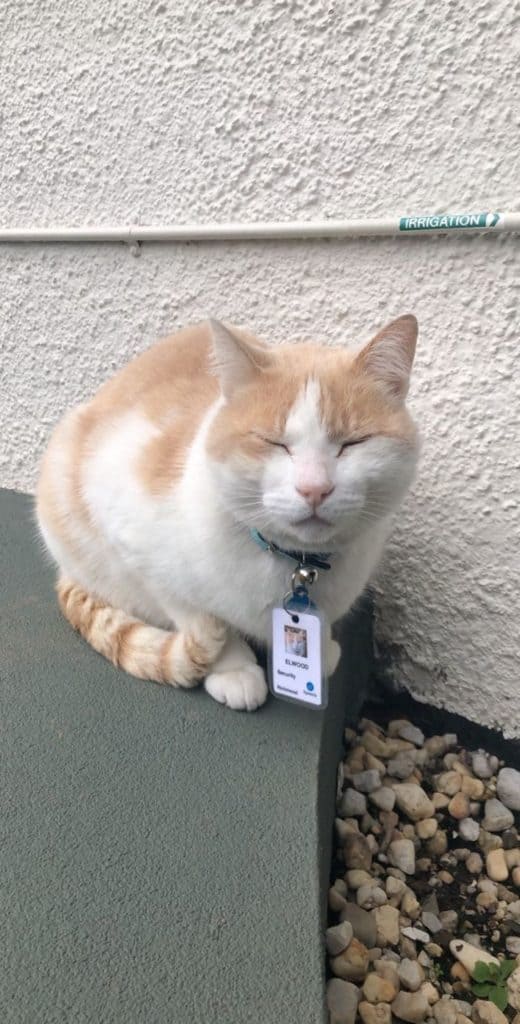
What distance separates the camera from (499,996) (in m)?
0.92

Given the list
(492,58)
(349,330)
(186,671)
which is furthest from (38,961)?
(492,58)

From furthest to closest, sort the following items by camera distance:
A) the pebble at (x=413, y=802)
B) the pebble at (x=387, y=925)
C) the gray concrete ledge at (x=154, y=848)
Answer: the pebble at (x=413, y=802) → the pebble at (x=387, y=925) → the gray concrete ledge at (x=154, y=848)

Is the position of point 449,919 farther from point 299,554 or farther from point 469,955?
point 299,554

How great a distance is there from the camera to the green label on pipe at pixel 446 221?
1017 millimetres

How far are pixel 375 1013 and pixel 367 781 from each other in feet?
1.32

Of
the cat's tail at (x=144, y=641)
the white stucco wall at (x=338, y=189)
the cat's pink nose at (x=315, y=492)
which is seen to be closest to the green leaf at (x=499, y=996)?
the white stucco wall at (x=338, y=189)

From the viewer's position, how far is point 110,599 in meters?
1.22

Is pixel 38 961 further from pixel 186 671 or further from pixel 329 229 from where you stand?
pixel 329 229

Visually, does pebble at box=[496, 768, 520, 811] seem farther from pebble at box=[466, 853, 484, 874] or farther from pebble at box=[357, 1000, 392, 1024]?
pebble at box=[357, 1000, 392, 1024]

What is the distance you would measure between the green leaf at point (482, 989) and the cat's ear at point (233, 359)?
92cm

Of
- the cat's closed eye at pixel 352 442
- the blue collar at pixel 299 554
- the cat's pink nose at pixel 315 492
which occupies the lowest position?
the blue collar at pixel 299 554

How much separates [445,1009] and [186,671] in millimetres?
590

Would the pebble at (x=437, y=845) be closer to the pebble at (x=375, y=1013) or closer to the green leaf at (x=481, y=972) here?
the green leaf at (x=481, y=972)

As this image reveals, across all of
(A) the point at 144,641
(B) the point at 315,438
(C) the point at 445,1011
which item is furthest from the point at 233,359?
(C) the point at 445,1011
